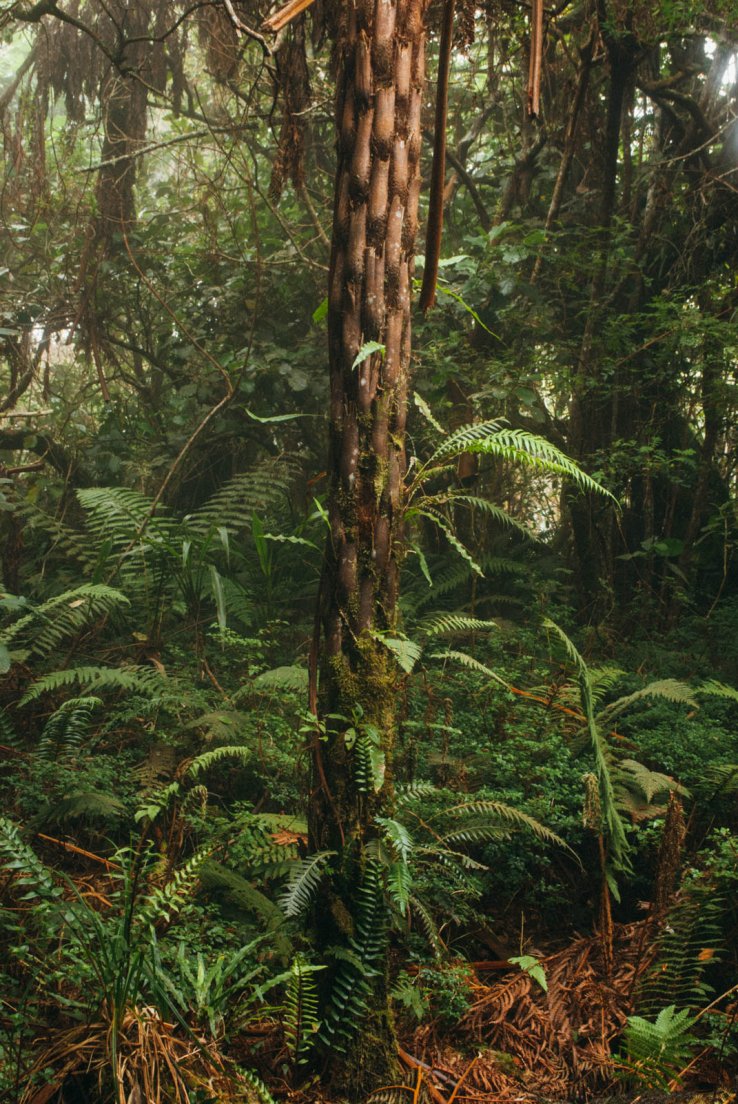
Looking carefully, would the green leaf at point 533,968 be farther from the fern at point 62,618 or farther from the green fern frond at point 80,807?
the fern at point 62,618

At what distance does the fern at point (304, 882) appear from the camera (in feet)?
6.71

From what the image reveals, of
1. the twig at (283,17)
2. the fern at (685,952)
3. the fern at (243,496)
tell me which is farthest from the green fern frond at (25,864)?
the fern at (243,496)

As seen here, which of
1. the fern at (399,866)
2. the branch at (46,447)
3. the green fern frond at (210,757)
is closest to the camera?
the fern at (399,866)

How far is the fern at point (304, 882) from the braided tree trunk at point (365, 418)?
1.5 inches

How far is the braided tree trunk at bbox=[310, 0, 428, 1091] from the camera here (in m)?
2.09

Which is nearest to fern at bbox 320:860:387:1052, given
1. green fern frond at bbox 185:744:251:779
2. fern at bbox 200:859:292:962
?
fern at bbox 200:859:292:962

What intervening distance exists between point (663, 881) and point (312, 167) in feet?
19.3

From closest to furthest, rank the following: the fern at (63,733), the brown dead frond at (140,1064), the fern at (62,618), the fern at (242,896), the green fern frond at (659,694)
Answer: the brown dead frond at (140,1064) → the fern at (242,896) → the fern at (63,733) → the green fern frond at (659,694) → the fern at (62,618)

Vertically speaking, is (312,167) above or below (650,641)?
above

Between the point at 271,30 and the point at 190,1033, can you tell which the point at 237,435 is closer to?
the point at 271,30

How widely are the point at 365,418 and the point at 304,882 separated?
3.75ft

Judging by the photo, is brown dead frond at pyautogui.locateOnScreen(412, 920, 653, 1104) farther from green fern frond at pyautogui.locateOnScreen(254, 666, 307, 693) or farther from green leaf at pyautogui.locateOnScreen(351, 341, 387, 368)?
green leaf at pyautogui.locateOnScreen(351, 341, 387, 368)

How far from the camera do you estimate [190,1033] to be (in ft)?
6.00

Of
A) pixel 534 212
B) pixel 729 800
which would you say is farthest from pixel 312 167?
pixel 729 800
